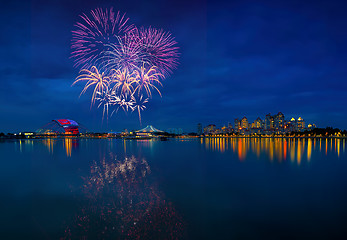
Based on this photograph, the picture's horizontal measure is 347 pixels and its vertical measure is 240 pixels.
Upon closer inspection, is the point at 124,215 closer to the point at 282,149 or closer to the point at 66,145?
the point at 282,149

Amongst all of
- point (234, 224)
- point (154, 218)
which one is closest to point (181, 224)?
point (154, 218)

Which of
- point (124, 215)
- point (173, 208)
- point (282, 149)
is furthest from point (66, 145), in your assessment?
point (173, 208)

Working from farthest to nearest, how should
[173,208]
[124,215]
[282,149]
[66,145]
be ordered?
[66,145] < [282,149] < [173,208] < [124,215]

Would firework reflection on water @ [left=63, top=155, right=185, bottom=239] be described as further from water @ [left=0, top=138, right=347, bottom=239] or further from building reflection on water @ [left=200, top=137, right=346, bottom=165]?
building reflection on water @ [left=200, top=137, right=346, bottom=165]

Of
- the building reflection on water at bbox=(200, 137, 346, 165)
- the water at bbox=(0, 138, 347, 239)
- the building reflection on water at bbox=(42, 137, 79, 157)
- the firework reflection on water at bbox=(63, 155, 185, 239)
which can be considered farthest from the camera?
the building reflection on water at bbox=(42, 137, 79, 157)

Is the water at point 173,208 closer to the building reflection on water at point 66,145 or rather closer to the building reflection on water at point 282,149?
the building reflection on water at point 282,149

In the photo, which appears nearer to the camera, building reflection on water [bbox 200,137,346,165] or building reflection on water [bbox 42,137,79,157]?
building reflection on water [bbox 200,137,346,165]

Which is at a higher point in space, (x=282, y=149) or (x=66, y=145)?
(x=282, y=149)

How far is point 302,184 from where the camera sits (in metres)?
14.9

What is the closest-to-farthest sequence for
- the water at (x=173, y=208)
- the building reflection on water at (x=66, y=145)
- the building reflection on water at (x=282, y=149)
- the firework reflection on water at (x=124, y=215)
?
the firework reflection on water at (x=124, y=215)
the water at (x=173, y=208)
the building reflection on water at (x=282, y=149)
the building reflection on water at (x=66, y=145)

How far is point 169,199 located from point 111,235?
4.38 meters

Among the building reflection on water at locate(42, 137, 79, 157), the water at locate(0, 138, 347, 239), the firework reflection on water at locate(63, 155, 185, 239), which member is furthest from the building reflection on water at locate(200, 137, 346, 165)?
the building reflection on water at locate(42, 137, 79, 157)

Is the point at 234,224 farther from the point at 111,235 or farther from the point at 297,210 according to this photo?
the point at 111,235

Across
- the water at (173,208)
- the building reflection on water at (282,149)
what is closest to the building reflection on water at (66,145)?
the water at (173,208)
